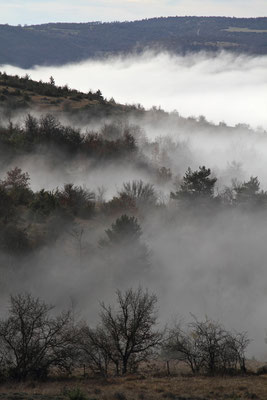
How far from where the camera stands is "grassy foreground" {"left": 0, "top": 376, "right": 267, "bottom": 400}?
2111 centimetres

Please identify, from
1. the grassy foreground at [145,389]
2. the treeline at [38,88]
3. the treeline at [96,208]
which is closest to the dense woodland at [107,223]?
the treeline at [96,208]

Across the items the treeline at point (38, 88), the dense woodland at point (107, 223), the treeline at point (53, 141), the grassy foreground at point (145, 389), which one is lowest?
the grassy foreground at point (145, 389)

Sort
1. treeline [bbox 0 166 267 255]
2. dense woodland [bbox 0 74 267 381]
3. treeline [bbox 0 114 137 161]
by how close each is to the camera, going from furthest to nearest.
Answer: treeline [bbox 0 114 137 161], treeline [bbox 0 166 267 255], dense woodland [bbox 0 74 267 381]

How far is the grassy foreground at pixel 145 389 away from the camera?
69.3ft

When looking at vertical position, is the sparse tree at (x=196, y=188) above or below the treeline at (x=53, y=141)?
below

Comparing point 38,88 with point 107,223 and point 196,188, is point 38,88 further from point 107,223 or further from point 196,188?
point 107,223

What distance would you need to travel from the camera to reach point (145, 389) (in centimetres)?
2317

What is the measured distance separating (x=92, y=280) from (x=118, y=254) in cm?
420

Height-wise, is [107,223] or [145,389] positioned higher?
[107,223]

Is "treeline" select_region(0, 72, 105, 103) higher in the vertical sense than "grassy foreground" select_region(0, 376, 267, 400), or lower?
higher

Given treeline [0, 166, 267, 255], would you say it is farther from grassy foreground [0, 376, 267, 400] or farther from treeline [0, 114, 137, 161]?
grassy foreground [0, 376, 267, 400]

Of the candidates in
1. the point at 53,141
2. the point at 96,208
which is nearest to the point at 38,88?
the point at 53,141

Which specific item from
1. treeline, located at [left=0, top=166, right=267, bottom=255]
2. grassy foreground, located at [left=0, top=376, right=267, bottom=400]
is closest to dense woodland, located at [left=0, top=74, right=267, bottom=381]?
treeline, located at [left=0, top=166, right=267, bottom=255]

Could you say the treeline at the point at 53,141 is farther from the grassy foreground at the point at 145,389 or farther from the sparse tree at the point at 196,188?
the grassy foreground at the point at 145,389
